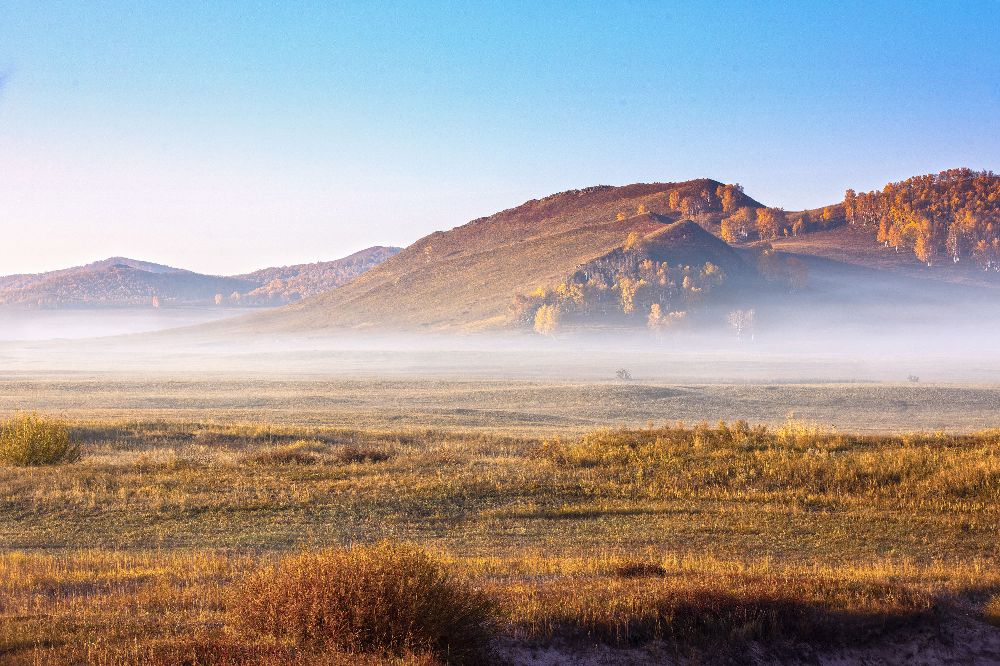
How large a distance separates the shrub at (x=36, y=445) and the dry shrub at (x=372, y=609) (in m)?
19.8

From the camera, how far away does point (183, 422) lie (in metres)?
37.9

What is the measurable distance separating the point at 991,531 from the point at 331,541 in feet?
37.8

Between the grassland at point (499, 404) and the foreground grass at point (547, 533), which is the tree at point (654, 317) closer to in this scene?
the grassland at point (499, 404)

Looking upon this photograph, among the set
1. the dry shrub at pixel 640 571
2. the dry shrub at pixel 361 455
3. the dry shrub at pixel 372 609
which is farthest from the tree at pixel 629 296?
the dry shrub at pixel 372 609

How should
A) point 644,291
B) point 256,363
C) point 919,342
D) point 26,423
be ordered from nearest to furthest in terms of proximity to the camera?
point 26,423 → point 256,363 → point 919,342 → point 644,291

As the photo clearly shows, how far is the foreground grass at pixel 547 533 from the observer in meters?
9.56

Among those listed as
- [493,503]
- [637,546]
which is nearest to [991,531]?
[637,546]

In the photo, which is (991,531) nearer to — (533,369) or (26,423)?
(26,423)

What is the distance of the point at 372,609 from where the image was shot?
8.34 meters

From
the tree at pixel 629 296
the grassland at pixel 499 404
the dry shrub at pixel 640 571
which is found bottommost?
the grassland at pixel 499 404

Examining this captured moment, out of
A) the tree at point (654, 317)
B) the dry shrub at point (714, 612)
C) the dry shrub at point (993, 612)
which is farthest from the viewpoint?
the tree at point (654, 317)

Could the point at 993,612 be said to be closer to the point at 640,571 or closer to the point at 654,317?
the point at 640,571

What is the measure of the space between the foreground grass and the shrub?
762 mm

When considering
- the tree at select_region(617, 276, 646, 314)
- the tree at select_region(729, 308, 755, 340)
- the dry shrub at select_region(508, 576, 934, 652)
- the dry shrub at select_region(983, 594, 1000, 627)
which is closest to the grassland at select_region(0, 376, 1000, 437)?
the dry shrub at select_region(508, 576, 934, 652)
